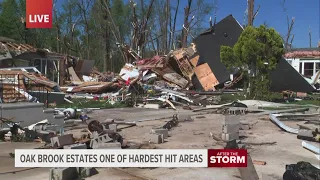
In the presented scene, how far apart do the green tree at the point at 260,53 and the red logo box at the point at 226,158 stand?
38.4 feet

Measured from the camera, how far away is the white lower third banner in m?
5.38

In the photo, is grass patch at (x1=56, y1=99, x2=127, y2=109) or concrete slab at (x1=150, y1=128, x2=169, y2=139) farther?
grass patch at (x1=56, y1=99, x2=127, y2=109)

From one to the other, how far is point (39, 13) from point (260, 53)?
12.9 meters

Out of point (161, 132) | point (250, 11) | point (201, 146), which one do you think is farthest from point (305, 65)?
point (201, 146)

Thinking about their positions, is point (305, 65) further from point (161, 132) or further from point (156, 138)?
point (156, 138)

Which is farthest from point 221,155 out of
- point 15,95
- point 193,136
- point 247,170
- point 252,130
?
point 15,95

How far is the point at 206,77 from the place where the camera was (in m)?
24.4

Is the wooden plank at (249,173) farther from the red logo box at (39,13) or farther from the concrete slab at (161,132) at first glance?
the red logo box at (39,13)

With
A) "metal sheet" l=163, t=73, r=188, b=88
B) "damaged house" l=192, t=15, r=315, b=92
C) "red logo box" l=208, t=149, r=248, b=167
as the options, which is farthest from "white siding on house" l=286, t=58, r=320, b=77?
"red logo box" l=208, t=149, r=248, b=167

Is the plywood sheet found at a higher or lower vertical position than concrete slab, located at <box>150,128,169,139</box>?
higher

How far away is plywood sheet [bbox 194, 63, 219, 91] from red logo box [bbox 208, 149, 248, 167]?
717 inches

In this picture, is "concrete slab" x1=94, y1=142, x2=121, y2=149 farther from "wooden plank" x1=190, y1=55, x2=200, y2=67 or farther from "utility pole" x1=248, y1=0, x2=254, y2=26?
"wooden plank" x1=190, y1=55, x2=200, y2=67

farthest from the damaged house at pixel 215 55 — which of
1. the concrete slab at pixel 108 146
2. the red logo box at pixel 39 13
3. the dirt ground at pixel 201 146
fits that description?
the red logo box at pixel 39 13

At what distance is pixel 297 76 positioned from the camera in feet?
72.5
